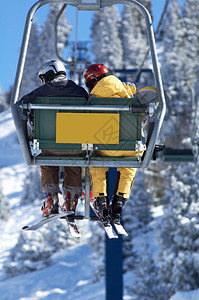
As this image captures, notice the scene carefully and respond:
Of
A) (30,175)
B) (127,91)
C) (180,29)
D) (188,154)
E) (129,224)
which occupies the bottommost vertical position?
(30,175)

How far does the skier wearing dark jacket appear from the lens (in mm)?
4273

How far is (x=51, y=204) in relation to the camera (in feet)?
15.3

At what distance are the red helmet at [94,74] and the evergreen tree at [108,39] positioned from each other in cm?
5482

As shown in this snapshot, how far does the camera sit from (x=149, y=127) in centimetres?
405

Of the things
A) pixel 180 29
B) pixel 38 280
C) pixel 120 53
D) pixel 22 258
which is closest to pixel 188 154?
pixel 38 280

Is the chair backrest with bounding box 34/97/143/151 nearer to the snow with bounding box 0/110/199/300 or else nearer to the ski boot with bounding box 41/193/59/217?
the ski boot with bounding box 41/193/59/217

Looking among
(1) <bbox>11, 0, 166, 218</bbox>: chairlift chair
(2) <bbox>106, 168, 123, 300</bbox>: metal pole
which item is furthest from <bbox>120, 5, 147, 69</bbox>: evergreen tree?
(1) <bbox>11, 0, 166, 218</bbox>: chairlift chair

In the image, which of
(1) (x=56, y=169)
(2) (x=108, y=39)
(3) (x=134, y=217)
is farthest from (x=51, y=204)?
(2) (x=108, y=39)

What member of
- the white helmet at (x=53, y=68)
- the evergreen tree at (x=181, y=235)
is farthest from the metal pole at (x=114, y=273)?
the white helmet at (x=53, y=68)

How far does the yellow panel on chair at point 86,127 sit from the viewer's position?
4004 mm

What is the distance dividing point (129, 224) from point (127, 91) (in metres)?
22.6

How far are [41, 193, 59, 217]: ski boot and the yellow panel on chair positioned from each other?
0.73 m

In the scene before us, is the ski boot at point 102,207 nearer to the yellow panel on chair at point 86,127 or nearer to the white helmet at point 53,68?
the yellow panel on chair at point 86,127

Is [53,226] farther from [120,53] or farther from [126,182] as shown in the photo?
[120,53]
